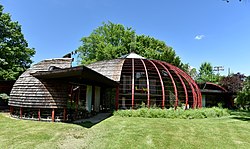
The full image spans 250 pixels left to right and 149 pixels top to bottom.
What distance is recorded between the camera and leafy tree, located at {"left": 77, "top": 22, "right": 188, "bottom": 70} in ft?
107

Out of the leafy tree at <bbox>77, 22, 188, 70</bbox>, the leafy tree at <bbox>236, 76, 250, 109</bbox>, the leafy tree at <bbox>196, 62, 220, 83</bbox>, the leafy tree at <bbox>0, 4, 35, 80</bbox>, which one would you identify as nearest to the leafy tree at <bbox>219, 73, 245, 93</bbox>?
the leafy tree at <bbox>77, 22, 188, 70</bbox>

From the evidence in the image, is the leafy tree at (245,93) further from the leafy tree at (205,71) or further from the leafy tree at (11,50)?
the leafy tree at (205,71)

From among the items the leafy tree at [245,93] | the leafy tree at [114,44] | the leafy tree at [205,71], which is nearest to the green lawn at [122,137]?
the leafy tree at [245,93]

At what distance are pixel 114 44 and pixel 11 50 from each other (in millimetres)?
19369

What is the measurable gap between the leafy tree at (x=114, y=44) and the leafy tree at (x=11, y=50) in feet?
43.0

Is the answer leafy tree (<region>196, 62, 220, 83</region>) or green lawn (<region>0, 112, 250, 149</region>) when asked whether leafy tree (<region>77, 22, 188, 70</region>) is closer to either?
leafy tree (<region>196, 62, 220, 83</region>)

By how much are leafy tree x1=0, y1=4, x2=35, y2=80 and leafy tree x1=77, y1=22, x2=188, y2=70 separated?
13.1 metres


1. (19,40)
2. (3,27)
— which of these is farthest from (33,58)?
(3,27)

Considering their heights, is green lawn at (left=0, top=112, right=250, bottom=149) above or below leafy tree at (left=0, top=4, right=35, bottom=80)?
below

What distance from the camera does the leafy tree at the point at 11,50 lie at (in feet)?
60.5

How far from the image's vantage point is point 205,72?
149ft

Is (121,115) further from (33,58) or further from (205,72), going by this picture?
(205,72)

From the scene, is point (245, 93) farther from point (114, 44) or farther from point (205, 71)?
point (205, 71)

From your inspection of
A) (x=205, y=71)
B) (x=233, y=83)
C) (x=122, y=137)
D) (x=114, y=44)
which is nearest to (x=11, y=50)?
(x=122, y=137)
